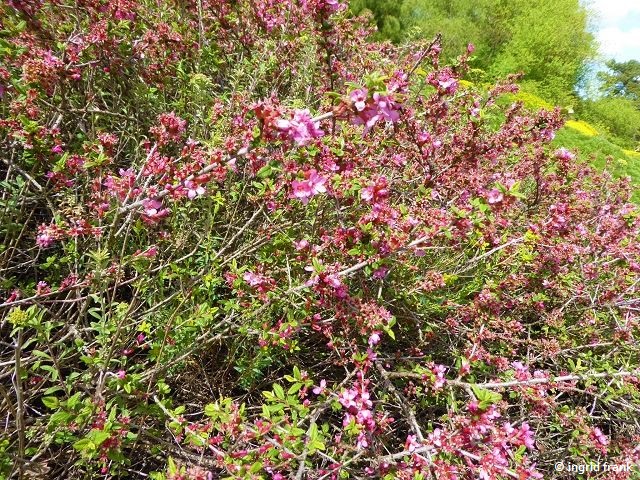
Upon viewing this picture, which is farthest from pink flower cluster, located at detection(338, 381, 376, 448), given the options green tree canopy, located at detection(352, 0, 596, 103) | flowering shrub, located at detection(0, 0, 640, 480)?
green tree canopy, located at detection(352, 0, 596, 103)

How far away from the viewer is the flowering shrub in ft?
5.97

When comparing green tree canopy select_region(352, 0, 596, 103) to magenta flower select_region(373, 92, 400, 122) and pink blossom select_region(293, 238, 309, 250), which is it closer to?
pink blossom select_region(293, 238, 309, 250)

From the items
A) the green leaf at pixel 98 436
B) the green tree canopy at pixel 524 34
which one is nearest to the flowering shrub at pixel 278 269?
the green leaf at pixel 98 436

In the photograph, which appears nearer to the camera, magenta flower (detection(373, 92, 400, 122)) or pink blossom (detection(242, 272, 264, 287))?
magenta flower (detection(373, 92, 400, 122))

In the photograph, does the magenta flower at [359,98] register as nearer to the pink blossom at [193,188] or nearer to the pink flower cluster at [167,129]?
the pink blossom at [193,188]

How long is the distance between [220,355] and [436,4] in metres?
30.5

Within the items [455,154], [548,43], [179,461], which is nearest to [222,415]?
[179,461]

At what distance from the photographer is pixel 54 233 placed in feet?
6.18

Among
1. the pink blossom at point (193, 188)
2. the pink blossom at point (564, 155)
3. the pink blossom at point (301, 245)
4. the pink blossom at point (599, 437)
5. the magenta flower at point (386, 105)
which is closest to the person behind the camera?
the magenta flower at point (386, 105)

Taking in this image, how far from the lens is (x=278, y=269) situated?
2379 mm

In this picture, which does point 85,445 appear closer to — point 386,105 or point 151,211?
point 151,211

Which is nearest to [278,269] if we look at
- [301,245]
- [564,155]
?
[301,245]

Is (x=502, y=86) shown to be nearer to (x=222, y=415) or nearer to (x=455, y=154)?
(x=455, y=154)

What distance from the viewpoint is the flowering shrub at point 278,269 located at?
5.97ft
